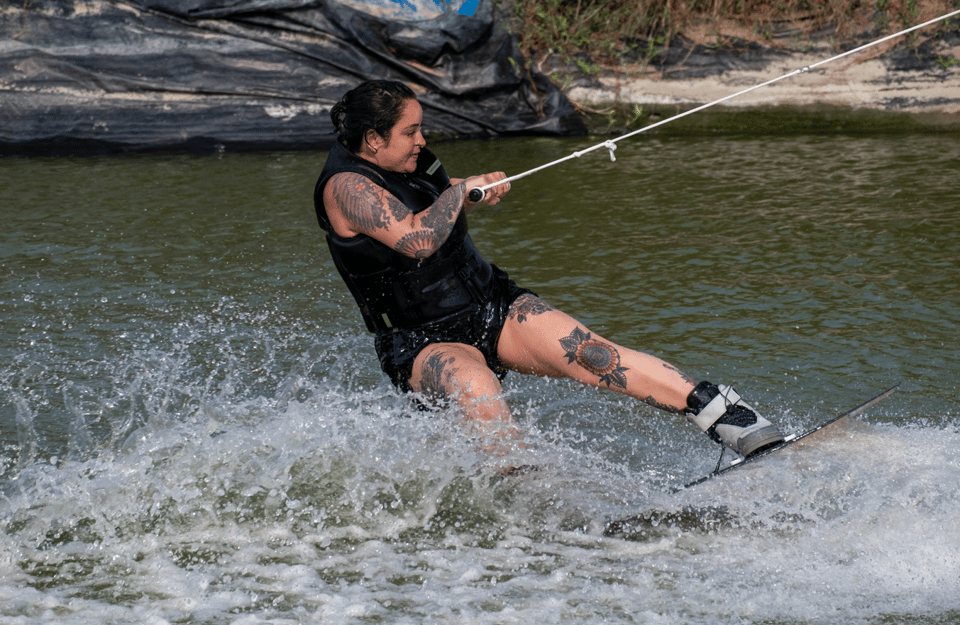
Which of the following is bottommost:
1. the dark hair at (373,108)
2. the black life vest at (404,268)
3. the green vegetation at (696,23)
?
the black life vest at (404,268)

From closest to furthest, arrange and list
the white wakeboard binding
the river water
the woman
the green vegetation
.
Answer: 1. the river water
2. the white wakeboard binding
3. the woman
4. the green vegetation

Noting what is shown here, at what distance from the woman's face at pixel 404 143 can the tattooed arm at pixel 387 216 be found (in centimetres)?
13

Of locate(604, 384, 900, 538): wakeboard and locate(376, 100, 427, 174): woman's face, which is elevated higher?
locate(376, 100, 427, 174): woman's face

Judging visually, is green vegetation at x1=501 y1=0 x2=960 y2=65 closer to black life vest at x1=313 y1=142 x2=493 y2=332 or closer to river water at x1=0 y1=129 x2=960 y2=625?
river water at x1=0 y1=129 x2=960 y2=625

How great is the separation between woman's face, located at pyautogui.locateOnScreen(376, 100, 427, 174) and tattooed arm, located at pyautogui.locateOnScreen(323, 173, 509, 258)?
0.42ft

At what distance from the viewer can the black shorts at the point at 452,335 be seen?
3.71m

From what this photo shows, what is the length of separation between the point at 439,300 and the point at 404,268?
0.18 meters

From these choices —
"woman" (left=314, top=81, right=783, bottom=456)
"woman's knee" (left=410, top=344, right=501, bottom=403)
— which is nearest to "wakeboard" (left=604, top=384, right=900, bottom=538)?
"woman" (left=314, top=81, right=783, bottom=456)

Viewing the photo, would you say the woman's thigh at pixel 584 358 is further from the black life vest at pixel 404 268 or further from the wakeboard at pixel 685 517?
the wakeboard at pixel 685 517

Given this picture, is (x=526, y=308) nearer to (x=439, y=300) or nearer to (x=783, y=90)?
(x=439, y=300)

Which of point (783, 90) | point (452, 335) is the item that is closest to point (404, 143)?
point (452, 335)

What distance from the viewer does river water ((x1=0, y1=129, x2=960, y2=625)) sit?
10.2 ft

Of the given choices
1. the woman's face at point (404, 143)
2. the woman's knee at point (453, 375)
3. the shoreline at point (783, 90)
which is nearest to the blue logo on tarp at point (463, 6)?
the shoreline at point (783, 90)

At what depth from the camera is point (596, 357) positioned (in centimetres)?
358
